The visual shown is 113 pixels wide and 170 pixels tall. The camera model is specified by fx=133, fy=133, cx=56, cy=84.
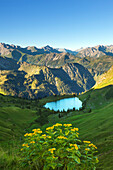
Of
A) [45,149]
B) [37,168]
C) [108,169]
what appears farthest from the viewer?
[108,169]

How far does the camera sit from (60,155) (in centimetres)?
617

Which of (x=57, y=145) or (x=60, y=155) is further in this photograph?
(x=57, y=145)

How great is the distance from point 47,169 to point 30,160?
1.13 metres

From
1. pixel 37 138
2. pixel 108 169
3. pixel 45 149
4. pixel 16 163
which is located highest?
pixel 37 138

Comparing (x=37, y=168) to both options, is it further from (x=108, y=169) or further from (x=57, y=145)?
(x=108, y=169)

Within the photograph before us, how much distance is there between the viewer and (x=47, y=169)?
19.1ft

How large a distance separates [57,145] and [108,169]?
229 inches

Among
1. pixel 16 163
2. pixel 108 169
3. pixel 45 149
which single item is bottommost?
pixel 108 169

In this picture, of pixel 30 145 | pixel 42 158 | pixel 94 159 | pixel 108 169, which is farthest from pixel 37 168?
pixel 108 169

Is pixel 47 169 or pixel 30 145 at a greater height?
pixel 30 145

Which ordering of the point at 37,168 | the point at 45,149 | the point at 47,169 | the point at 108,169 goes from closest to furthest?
1. the point at 47,169
2. the point at 37,168
3. the point at 45,149
4. the point at 108,169

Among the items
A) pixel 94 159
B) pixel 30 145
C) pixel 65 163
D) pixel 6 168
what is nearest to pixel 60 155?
pixel 65 163

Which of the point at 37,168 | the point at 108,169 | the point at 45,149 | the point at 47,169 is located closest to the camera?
the point at 47,169

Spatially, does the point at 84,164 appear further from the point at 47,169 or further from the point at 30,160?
the point at 30,160
